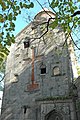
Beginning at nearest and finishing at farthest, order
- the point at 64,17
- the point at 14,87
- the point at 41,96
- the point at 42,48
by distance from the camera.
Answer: the point at 64,17, the point at 41,96, the point at 14,87, the point at 42,48

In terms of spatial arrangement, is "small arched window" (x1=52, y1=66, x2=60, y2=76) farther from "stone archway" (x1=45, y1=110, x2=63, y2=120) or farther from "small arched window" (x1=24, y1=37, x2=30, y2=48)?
"small arched window" (x1=24, y1=37, x2=30, y2=48)

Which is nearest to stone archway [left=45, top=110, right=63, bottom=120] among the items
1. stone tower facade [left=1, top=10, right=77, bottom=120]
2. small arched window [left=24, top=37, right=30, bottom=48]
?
stone tower facade [left=1, top=10, right=77, bottom=120]

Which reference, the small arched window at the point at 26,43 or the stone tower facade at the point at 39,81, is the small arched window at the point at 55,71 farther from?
the small arched window at the point at 26,43

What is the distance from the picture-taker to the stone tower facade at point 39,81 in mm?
13062

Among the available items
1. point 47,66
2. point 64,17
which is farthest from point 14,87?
point 64,17

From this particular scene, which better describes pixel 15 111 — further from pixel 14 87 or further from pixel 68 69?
pixel 68 69

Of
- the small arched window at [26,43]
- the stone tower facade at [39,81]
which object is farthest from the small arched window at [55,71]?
the small arched window at [26,43]

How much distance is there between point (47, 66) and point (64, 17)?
31.7ft

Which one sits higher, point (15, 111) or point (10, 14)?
point (10, 14)

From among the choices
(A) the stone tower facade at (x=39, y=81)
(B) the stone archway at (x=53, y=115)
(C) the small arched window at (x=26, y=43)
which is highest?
(C) the small arched window at (x=26, y=43)

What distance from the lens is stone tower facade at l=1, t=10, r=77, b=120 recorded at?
1306 centimetres

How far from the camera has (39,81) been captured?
Result: 15.1m

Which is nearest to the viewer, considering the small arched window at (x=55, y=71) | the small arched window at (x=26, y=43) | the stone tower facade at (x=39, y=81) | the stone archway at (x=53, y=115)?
the stone archway at (x=53, y=115)

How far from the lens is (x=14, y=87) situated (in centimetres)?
1555
